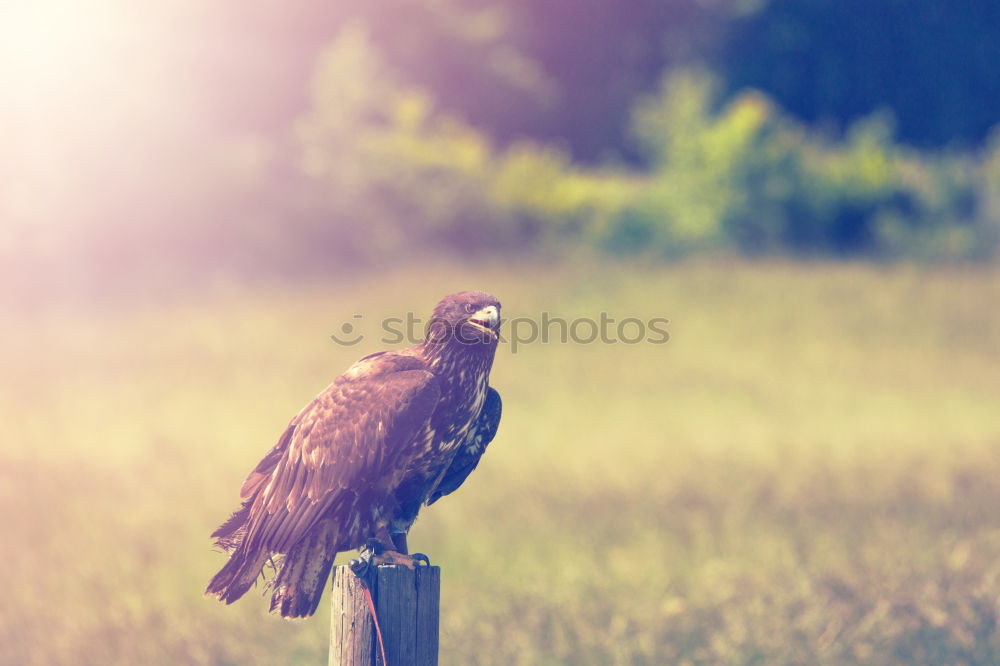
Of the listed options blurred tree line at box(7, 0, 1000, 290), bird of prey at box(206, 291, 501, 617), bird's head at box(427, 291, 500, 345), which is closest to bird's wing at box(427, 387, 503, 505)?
bird of prey at box(206, 291, 501, 617)

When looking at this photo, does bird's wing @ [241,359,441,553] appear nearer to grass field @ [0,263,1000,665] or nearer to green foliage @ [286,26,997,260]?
grass field @ [0,263,1000,665]

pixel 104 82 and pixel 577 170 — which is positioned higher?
pixel 577 170

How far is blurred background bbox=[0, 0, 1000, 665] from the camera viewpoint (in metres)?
7.57

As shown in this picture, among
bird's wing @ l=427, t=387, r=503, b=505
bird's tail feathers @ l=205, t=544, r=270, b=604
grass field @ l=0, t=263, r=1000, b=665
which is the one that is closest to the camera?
bird's tail feathers @ l=205, t=544, r=270, b=604

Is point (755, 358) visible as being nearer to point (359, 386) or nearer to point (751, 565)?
point (751, 565)

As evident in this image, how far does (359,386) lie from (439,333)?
1.18 feet

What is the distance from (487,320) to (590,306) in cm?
1572

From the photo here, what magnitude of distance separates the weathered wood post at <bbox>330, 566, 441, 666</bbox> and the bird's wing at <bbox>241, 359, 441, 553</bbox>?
30cm

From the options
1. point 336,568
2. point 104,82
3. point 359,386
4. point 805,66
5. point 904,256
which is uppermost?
point 805,66

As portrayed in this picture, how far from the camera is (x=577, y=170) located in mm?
29828

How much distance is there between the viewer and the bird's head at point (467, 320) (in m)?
4.14

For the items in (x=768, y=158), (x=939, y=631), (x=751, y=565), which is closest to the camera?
(x=939, y=631)

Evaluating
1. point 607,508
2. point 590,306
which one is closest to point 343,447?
point 607,508

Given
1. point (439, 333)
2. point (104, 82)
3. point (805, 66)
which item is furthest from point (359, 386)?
point (805, 66)
